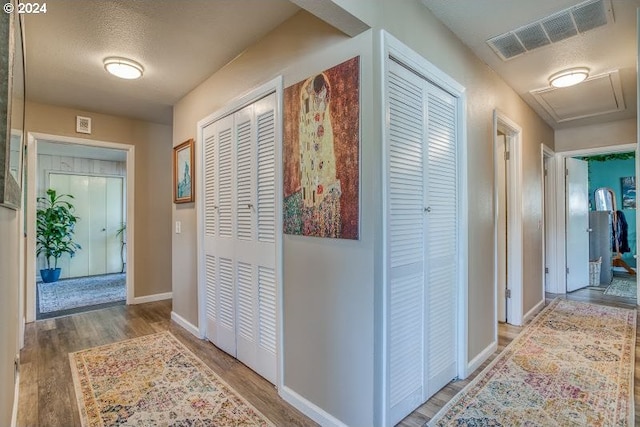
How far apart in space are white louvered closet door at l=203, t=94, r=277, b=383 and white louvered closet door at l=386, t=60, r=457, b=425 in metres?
0.82

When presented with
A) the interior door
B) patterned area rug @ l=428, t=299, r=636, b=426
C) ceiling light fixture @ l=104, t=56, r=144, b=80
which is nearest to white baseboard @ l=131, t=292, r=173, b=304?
ceiling light fixture @ l=104, t=56, r=144, b=80

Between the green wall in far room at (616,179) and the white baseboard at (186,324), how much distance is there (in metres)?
7.28

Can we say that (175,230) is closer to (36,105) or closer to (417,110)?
(36,105)

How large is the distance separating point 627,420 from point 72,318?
476 cm

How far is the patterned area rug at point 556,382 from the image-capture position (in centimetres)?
181

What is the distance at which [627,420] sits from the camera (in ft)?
5.84

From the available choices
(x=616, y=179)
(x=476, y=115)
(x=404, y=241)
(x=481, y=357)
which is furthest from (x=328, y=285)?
(x=616, y=179)

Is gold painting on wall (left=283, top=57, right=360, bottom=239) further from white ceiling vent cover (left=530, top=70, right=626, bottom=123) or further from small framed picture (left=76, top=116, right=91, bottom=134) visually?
small framed picture (left=76, top=116, right=91, bottom=134)

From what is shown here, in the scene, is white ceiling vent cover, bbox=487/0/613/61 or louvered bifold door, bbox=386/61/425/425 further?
white ceiling vent cover, bbox=487/0/613/61

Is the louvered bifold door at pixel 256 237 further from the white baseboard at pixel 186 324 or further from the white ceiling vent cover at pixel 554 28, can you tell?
the white ceiling vent cover at pixel 554 28

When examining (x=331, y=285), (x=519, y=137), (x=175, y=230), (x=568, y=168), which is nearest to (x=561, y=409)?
(x=331, y=285)

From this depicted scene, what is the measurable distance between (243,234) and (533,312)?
129 inches

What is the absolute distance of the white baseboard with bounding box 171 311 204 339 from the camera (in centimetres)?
303

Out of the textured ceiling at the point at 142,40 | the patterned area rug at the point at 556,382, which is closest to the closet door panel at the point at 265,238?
the textured ceiling at the point at 142,40
